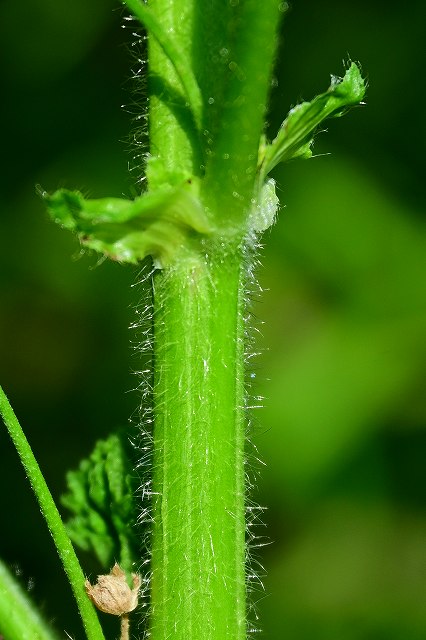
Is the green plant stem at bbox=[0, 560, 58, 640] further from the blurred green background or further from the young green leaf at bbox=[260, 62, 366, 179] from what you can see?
the blurred green background

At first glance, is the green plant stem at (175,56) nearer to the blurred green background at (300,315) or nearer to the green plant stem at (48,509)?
the green plant stem at (48,509)

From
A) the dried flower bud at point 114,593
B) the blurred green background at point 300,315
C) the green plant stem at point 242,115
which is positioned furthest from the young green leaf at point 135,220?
the blurred green background at point 300,315

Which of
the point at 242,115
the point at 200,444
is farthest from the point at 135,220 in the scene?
the point at 200,444

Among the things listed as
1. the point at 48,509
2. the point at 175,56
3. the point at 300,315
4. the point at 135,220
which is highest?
the point at 300,315

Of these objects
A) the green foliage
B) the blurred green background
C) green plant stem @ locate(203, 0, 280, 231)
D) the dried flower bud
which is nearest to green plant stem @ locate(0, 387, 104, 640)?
the dried flower bud

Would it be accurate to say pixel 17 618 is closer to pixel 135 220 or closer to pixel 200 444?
pixel 200 444

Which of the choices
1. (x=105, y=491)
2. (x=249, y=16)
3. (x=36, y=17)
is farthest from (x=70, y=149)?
(x=249, y=16)
